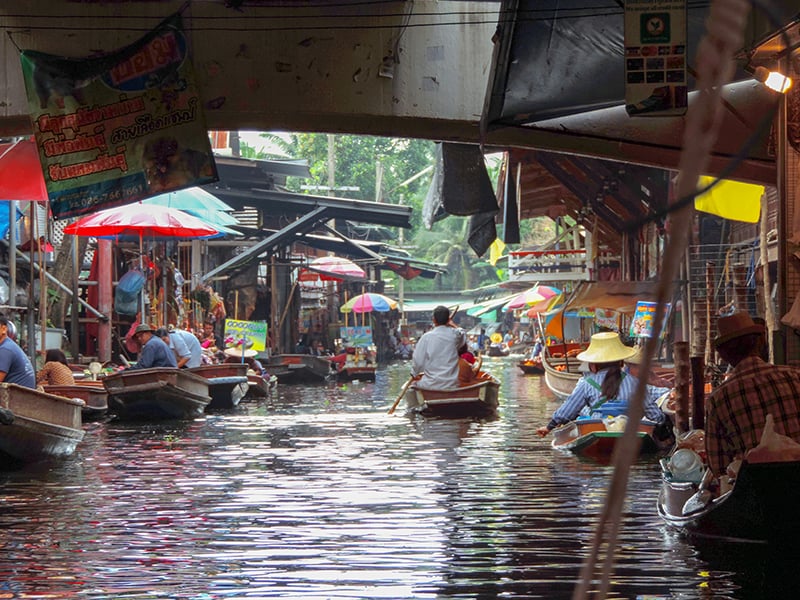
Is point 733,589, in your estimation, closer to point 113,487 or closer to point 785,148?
point 785,148

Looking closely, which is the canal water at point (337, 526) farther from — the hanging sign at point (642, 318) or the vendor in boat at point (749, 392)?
the hanging sign at point (642, 318)

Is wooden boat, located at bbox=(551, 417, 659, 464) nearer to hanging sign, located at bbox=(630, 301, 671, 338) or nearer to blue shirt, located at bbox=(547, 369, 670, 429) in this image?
blue shirt, located at bbox=(547, 369, 670, 429)

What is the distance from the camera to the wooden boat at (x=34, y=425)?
1140 centimetres

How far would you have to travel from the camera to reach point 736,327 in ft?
22.5

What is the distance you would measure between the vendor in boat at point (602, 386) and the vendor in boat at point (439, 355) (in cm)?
603

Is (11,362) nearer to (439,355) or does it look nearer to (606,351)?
(606,351)

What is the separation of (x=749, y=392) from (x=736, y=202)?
7005 millimetres

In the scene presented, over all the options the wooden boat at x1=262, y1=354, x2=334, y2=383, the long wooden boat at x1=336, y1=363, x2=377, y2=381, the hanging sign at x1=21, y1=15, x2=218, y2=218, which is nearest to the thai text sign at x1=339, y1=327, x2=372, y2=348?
the long wooden boat at x1=336, y1=363, x2=377, y2=381

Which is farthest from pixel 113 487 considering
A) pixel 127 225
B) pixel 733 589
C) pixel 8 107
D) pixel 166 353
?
pixel 127 225

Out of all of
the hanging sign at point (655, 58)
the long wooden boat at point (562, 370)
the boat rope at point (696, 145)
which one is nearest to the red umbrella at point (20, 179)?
the hanging sign at point (655, 58)

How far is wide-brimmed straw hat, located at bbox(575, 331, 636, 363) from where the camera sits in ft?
38.3

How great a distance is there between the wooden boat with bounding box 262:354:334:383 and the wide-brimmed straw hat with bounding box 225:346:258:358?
10.5ft

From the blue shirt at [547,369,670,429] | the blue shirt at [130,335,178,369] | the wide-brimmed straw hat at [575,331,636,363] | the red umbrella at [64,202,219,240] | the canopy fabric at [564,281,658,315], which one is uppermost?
the red umbrella at [64,202,219,240]

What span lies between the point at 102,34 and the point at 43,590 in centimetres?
575
